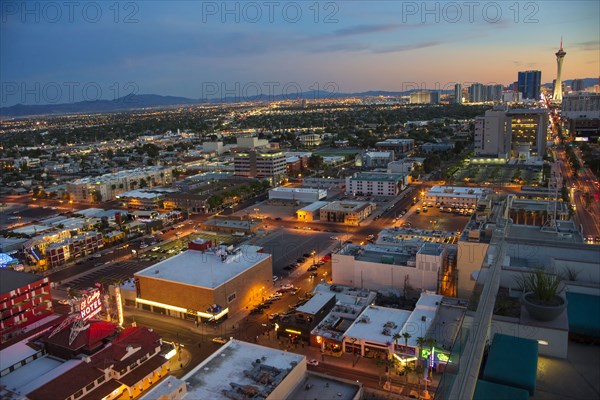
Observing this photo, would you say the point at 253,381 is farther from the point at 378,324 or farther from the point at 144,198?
the point at 144,198

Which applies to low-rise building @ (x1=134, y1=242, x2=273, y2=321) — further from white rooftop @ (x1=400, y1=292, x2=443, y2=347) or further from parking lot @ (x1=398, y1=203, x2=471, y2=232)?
parking lot @ (x1=398, y1=203, x2=471, y2=232)

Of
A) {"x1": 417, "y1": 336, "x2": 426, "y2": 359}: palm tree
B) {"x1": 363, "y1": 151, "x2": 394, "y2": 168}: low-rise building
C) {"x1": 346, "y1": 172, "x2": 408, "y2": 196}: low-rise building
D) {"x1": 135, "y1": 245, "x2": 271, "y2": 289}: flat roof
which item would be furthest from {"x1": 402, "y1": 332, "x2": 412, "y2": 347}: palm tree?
{"x1": 363, "y1": 151, "x2": 394, "y2": 168}: low-rise building

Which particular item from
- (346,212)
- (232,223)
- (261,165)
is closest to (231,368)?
(232,223)

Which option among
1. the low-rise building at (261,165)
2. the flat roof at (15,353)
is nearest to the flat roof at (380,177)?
the low-rise building at (261,165)

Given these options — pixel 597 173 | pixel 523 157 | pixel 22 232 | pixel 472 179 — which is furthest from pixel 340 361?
pixel 523 157

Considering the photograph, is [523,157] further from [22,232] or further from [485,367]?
[485,367]

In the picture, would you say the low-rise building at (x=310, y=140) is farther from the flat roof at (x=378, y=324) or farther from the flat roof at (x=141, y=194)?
the flat roof at (x=378, y=324)
